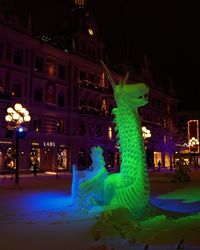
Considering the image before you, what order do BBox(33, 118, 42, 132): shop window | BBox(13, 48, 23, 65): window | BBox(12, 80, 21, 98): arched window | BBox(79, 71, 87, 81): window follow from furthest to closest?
BBox(79, 71, 87, 81): window → BBox(33, 118, 42, 132): shop window → BBox(13, 48, 23, 65): window → BBox(12, 80, 21, 98): arched window

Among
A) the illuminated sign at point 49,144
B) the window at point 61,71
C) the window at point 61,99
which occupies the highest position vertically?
the window at point 61,71

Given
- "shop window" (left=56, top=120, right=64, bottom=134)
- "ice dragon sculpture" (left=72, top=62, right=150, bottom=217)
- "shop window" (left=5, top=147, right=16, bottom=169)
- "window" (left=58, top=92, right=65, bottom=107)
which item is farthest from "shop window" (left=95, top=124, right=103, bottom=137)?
"ice dragon sculpture" (left=72, top=62, right=150, bottom=217)

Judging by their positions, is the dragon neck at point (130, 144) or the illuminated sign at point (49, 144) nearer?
the dragon neck at point (130, 144)

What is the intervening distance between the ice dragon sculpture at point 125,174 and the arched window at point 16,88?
24.2 meters

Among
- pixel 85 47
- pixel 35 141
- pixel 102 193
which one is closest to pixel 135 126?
pixel 102 193

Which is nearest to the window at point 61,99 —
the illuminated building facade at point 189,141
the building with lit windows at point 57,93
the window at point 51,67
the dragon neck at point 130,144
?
the building with lit windows at point 57,93

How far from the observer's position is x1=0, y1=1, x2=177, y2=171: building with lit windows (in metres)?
33.9

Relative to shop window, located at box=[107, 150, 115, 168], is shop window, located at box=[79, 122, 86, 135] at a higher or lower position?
higher

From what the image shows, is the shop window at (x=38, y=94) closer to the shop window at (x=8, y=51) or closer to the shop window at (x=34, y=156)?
the shop window at (x=8, y=51)

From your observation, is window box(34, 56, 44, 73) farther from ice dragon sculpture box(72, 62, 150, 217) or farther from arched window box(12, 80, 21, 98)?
ice dragon sculpture box(72, 62, 150, 217)

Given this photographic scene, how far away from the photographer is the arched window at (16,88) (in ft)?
113

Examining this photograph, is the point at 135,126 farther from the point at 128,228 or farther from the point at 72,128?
the point at 72,128

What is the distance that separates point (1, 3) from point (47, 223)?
2997 cm

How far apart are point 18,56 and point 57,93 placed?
673 cm
